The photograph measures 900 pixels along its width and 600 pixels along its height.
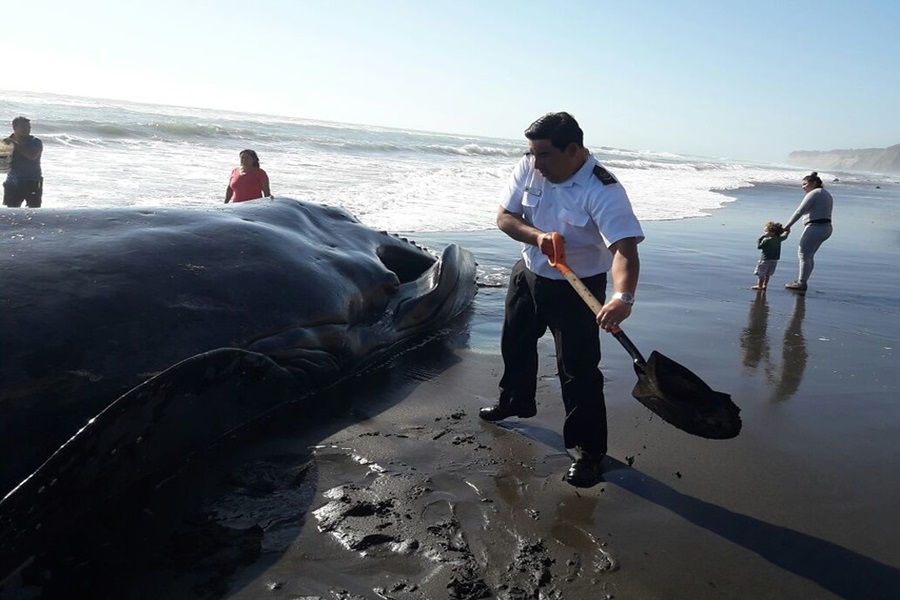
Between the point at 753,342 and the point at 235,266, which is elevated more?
the point at 235,266

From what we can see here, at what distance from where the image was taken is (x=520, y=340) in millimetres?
4352

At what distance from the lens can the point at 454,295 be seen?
639 cm

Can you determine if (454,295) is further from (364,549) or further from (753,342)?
(364,549)

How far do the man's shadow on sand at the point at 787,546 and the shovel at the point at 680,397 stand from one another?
1.44ft

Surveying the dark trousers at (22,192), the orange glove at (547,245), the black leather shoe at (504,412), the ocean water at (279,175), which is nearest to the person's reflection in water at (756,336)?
the black leather shoe at (504,412)

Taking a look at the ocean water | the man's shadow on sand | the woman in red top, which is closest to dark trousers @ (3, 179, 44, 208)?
the ocean water

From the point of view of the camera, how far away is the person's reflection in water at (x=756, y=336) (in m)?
6.33

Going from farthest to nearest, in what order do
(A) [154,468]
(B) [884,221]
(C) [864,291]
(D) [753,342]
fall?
1. (B) [884,221]
2. (C) [864,291]
3. (D) [753,342]
4. (A) [154,468]

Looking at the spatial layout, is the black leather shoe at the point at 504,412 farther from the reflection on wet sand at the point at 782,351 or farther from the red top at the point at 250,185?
the red top at the point at 250,185

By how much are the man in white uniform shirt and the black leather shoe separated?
0.40 meters

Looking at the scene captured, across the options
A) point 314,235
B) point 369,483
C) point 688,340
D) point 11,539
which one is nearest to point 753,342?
point 688,340

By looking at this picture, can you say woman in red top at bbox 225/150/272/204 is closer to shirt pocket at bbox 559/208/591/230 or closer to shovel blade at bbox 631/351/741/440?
shirt pocket at bbox 559/208/591/230

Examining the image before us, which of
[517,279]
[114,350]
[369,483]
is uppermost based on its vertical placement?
[517,279]

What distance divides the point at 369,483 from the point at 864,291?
837 cm
